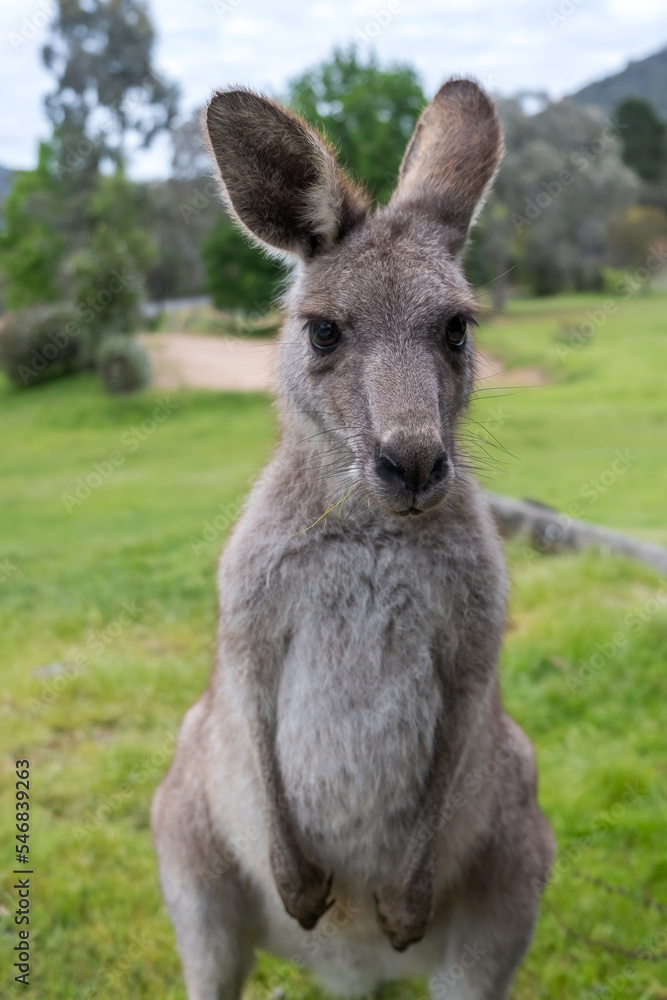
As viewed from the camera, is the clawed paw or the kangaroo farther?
the clawed paw

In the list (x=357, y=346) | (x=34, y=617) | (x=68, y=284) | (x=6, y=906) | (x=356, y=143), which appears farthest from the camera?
(x=68, y=284)

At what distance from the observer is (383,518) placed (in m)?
2.22

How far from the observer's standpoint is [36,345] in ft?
71.7

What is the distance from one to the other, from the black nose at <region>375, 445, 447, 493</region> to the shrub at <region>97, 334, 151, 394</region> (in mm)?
18028

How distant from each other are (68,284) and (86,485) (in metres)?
16.2

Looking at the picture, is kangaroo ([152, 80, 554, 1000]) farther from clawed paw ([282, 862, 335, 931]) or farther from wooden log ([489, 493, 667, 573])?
wooden log ([489, 493, 667, 573])

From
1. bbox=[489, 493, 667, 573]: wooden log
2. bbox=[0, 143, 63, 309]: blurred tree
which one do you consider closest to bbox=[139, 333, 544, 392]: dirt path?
bbox=[0, 143, 63, 309]: blurred tree

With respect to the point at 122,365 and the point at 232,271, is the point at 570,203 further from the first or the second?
the point at 122,365

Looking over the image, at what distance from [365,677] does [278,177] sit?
1.30m

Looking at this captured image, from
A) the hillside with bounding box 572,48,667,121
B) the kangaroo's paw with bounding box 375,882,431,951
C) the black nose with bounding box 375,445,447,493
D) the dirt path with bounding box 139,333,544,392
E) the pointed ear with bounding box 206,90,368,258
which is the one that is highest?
the hillside with bounding box 572,48,667,121

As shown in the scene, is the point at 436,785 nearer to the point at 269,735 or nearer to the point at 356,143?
the point at 269,735

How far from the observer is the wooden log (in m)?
5.89

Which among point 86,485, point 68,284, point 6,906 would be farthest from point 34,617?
point 68,284

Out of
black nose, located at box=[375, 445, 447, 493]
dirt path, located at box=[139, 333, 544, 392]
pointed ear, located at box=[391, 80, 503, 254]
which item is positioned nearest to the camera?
black nose, located at box=[375, 445, 447, 493]
